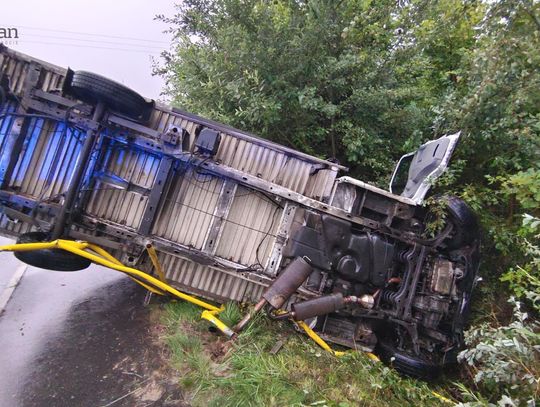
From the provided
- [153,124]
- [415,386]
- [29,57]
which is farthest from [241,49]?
[415,386]

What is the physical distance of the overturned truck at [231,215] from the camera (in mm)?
3803

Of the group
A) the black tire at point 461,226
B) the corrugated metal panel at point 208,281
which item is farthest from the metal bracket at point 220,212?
the black tire at point 461,226

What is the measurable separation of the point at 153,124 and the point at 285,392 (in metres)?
3.37

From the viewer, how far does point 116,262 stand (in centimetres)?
379

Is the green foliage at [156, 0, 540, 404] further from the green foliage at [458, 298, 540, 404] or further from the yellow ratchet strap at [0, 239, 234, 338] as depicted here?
the yellow ratchet strap at [0, 239, 234, 338]

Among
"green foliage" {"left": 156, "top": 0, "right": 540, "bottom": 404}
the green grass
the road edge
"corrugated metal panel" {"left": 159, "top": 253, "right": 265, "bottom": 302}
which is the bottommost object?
the road edge

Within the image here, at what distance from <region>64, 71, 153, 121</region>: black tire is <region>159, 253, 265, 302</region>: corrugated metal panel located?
1839mm

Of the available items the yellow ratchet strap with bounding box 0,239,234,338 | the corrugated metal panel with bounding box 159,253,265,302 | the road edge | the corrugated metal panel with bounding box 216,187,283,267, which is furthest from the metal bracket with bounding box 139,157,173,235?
the road edge

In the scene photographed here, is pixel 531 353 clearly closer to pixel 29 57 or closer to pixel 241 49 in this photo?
pixel 241 49

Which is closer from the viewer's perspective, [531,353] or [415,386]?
[531,353]

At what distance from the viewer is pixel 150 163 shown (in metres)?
4.17

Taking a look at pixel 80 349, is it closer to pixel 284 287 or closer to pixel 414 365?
pixel 284 287

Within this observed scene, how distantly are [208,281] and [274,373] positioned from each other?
63.7 inches

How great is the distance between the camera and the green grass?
2.91 meters
